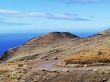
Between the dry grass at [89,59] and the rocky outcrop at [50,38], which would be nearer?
the dry grass at [89,59]

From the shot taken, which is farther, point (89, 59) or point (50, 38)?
point (50, 38)

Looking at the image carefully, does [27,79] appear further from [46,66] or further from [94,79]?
[94,79]

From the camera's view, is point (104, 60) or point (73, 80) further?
point (104, 60)

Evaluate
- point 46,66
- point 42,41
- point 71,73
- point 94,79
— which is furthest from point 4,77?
point 42,41

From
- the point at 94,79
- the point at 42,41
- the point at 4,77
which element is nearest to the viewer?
the point at 94,79

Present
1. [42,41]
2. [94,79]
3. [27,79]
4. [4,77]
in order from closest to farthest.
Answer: [94,79], [27,79], [4,77], [42,41]

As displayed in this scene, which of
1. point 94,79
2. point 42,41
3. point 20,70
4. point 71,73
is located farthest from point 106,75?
point 42,41

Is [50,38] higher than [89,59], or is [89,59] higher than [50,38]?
[89,59]

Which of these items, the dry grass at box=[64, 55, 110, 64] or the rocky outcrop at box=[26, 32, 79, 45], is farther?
the rocky outcrop at box=[26, 32, 79, 45]

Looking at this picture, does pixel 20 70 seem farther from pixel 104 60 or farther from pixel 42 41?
pixel 42 41
